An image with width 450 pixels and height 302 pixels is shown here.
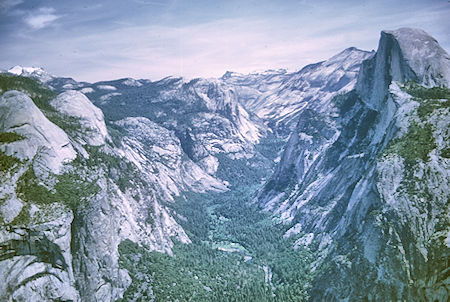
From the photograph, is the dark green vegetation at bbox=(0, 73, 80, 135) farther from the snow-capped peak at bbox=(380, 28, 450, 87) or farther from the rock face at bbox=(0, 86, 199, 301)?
the snow-capped peak at bbox=(380, 28, 450, 87)

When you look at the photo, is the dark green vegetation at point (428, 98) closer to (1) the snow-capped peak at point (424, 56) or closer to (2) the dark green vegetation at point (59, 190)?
(1) the snow-capped peak at point (424, 56)

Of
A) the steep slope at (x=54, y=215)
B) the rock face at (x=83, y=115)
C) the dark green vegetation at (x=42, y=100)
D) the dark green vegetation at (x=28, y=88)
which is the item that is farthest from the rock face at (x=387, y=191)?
the dark green vegetation at (x=28, y=88)

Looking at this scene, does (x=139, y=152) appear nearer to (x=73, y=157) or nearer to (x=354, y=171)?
(x=73, y=157)

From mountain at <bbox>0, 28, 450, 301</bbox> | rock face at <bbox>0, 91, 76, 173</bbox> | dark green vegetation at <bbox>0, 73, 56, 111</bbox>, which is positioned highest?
dark green vegetation at <bbox>0, 73, 56, 111</bbox>

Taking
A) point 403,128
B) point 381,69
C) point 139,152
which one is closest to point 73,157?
point 403,128

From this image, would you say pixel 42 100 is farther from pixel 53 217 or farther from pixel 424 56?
pixel 424 56

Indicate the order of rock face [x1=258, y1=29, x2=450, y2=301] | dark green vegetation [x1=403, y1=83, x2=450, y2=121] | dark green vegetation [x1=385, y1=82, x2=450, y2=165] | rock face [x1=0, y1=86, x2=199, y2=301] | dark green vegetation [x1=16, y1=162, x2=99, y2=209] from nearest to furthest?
rock face [x1=0, y1=86, x2=199, y2=301]
rock face [x1=258, y1=29, x2=450, y2=301]
dark green vegetation [x1=16, y1=162, x2=99, y2=209]
dark green vegetation [x1=385, y1=82, x2=450, y2=165]
dark green vegetation [x1=403, y1=83, x2=450, y2=121]

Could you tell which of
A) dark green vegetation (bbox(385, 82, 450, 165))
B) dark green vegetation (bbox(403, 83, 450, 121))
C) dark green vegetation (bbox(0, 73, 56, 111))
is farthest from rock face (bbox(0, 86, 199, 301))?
dark green vegetation (bbox(403, 83, 450, 121))
